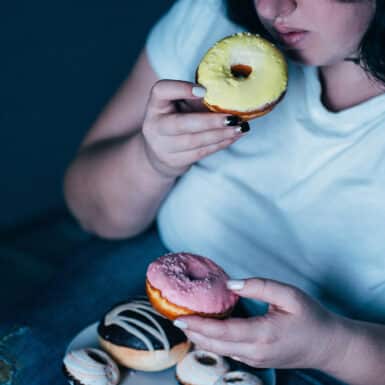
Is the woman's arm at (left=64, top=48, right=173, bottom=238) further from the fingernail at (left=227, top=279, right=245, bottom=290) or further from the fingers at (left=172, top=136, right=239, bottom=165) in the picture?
the fingernail at (left=227, top=279, right=245, bottom=290)

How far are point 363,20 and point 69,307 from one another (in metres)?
0.64

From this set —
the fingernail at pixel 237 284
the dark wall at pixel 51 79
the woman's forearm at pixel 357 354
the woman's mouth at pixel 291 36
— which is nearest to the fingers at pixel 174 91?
the woman's mouth at pixel 291 36

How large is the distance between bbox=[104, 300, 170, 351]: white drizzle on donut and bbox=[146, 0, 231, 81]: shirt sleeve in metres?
0.41

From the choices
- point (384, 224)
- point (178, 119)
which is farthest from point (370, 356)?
point (178, 119)

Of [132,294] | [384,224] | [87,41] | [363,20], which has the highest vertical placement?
[363,20]

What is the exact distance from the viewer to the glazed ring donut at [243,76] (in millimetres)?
856

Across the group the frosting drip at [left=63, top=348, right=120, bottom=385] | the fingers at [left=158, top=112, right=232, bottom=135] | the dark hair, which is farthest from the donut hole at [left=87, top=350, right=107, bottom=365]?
the dark hair

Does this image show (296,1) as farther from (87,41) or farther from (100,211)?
(87,41)

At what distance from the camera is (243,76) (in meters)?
0.91

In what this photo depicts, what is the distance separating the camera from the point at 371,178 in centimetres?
97

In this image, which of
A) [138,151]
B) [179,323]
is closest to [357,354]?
[179,323]

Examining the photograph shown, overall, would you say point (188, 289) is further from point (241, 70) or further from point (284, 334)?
point (241, 70)

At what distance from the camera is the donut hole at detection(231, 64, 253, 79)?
91 cm

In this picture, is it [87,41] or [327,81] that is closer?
[327,81]
